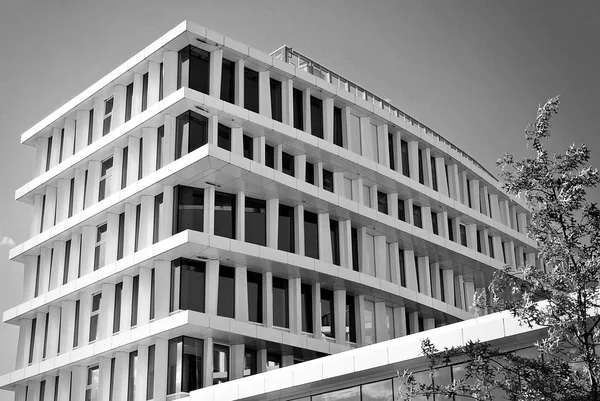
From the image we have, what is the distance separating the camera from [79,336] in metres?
44.4

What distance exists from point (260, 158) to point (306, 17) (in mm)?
77330

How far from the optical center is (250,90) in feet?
145

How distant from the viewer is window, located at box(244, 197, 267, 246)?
137 ft

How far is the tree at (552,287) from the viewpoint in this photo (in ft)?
54.6

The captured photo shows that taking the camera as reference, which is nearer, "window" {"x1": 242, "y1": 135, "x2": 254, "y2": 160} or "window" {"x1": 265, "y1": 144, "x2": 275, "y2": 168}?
"window" {"x1": 242, "y1": 135, "x2": 254, "y2": 160}

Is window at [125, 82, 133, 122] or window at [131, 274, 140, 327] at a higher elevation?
window at [125, 82, 133, 122]

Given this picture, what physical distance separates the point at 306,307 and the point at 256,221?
497 cm

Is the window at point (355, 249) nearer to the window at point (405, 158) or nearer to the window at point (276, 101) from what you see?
the window at point (405, 158)

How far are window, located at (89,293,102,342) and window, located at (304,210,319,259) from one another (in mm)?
10765

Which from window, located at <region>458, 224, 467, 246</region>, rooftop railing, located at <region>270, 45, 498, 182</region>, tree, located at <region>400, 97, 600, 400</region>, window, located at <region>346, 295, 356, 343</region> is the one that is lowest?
tree, located at <region>400, 97, 600, 400</region>

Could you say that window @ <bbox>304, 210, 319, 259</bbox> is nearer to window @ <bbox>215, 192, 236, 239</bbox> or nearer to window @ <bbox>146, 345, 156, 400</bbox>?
window @ <bbox>215, 192, 236, 239</bbox>

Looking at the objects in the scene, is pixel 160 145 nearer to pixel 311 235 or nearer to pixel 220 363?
pixel 311 235

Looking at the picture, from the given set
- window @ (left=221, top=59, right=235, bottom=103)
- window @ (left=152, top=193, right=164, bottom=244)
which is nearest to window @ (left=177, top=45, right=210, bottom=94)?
window @ (left=221, top=59, right=235, bottom=103)

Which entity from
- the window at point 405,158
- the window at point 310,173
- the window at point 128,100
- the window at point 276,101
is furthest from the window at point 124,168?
the window at point 405,158
